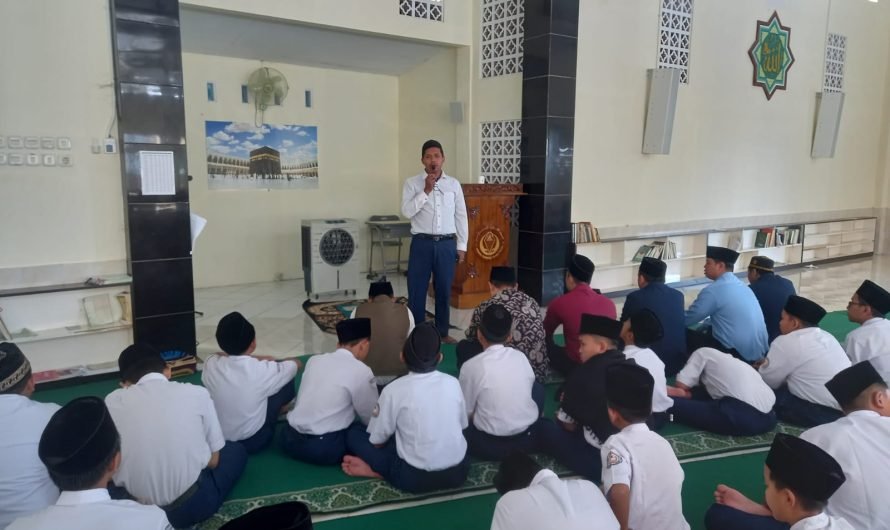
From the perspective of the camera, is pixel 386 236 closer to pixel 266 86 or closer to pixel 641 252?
pixel 266 86

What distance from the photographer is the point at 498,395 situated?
2.84 meters

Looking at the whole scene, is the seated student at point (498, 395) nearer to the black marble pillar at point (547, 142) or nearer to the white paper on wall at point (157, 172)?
the white paper on wall at point (157, 172)

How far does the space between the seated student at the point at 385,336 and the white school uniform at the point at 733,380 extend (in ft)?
5.52

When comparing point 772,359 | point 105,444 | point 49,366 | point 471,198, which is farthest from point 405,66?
point 105,444

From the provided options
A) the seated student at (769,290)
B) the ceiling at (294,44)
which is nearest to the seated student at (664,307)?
the seated student at (769,290)

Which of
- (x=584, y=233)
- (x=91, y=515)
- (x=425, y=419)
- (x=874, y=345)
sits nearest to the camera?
(x=91, y=515)

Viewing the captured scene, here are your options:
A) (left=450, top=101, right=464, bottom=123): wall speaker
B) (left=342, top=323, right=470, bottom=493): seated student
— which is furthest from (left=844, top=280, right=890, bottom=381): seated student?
(left=450, top=101, right=464, bottom=123): wall speaker

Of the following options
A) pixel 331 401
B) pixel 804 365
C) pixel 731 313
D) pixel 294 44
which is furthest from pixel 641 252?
pixel 331 401

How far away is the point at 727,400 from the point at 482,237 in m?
3.17

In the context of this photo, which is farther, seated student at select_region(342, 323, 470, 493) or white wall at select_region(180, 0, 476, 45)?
white wall at select_region(180, 0, 476, 45)

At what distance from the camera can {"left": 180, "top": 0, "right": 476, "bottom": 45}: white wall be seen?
5199mm

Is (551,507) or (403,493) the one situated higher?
(551,507)

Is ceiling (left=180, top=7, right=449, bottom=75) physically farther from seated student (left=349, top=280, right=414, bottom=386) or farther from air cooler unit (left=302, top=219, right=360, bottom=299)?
seated student (left=349, top=280, right=414, bottom=386)

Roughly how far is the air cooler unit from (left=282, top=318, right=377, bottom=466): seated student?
3558 millimetres
